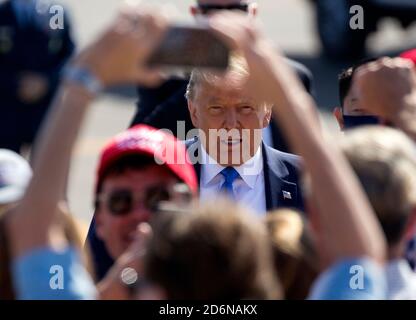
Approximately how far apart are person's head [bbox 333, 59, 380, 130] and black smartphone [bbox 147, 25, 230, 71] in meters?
1.40

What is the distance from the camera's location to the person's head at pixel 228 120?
16.2 feet

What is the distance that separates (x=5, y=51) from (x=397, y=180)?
15.6 feet

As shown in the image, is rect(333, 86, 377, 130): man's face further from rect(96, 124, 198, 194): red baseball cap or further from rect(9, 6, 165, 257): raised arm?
rect(9, 6, 165, 257): raised arm

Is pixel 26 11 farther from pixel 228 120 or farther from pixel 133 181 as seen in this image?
pixel 133 181

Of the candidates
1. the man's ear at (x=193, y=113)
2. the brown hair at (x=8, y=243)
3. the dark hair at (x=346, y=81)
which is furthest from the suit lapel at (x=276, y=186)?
the brown hair at (x=8, y=243)

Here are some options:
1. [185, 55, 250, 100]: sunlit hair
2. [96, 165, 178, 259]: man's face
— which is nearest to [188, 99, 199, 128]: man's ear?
[185, 55, 250, 100]: sunlit hair

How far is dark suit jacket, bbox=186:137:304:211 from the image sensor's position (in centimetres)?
492

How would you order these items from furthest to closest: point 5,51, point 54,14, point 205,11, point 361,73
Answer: point 5,51 < point 54,14 < point 205,11 < point 361,73

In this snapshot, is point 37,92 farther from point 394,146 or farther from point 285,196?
point 394,146

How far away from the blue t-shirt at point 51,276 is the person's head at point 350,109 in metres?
1.51

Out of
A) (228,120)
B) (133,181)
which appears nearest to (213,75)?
(228,120)

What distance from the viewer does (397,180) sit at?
133 inches

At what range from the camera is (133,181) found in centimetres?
381

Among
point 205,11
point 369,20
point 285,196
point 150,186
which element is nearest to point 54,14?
point 205,11
